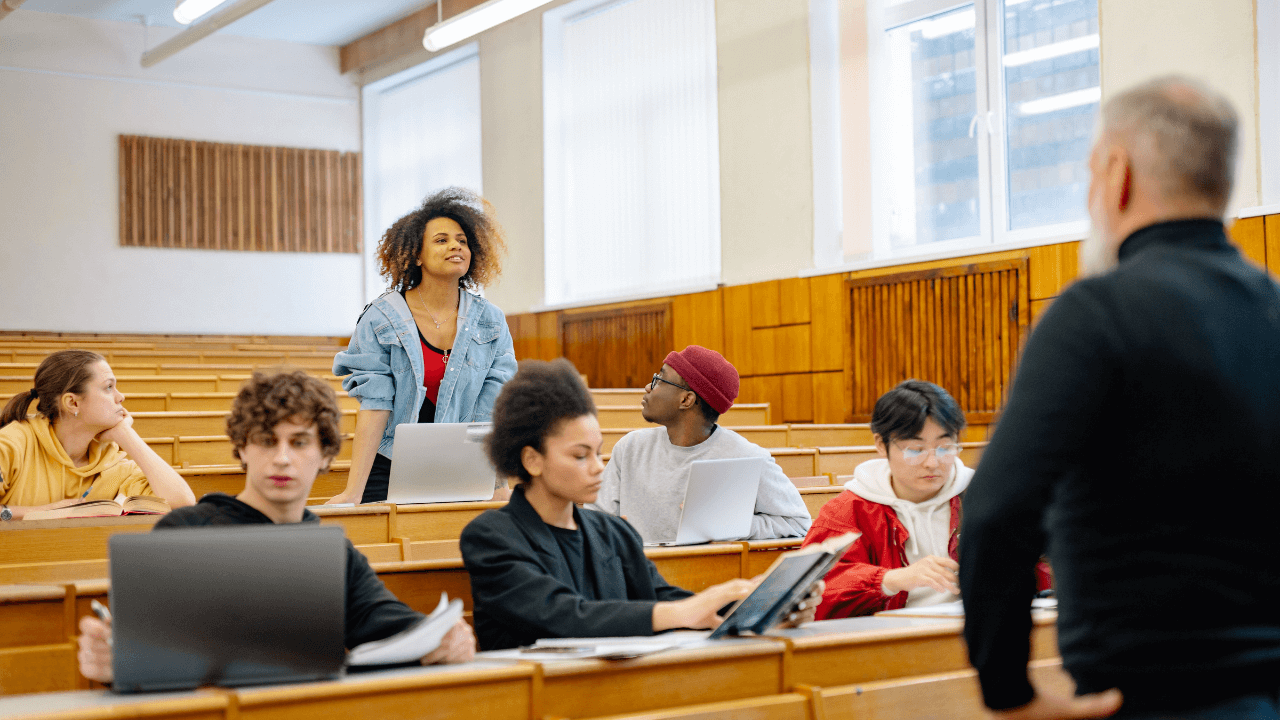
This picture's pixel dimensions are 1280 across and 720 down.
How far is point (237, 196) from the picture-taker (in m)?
9.78

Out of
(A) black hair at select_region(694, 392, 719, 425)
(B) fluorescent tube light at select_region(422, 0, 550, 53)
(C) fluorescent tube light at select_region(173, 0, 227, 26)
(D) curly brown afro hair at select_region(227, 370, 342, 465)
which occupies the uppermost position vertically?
(C) fluorescent tube light at select_region(173, 0, 227, 26)

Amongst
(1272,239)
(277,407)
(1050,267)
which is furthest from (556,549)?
(1050,267)

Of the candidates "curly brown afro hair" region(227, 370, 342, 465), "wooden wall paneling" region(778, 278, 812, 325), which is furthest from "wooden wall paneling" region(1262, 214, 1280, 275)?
"curly brown afro hair" region(227, 370, 342, 465)

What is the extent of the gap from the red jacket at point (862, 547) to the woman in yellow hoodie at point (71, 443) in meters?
1.50

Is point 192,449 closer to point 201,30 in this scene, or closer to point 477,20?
point 477,20

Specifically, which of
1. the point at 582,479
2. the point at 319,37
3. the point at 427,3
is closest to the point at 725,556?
the point at 582,479

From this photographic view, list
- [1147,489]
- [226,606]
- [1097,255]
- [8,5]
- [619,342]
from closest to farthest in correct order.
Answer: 1. [1147,489]
2. [1097,255]
3. [226,606]
4. [619,342]
5. [8,5]

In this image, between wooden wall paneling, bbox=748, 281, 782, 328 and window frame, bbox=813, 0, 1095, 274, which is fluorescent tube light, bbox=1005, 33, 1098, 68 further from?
wooden wall paneling, bbox=748, 281, 782, 328

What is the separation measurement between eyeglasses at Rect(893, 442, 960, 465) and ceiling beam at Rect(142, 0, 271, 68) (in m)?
6.34

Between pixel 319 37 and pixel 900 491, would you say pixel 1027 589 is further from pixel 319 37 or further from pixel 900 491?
pixel 319 37

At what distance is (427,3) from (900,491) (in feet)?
25.6

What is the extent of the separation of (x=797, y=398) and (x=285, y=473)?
202 inches

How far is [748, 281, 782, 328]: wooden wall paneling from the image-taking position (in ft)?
21.7

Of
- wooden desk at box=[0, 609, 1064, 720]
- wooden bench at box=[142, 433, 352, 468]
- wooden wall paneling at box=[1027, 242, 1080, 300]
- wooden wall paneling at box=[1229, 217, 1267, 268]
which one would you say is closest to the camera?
wooden desk at box=[0, 609, 1064, 720]
